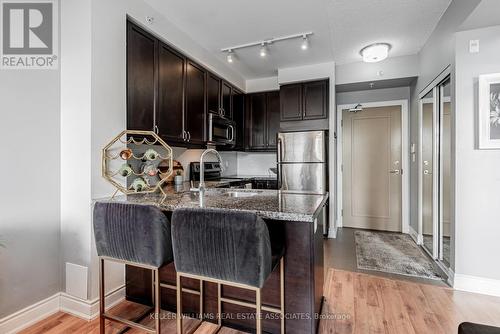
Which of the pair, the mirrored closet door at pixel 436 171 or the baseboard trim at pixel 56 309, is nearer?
the baseboard trim at pixel 56 309

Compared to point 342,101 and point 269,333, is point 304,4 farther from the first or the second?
Answer: point 269,333

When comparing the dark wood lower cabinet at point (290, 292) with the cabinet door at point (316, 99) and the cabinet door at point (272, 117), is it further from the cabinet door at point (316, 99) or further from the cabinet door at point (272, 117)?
the cabinet door at point (272, 117)

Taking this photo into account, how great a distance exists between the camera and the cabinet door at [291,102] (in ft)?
12.7

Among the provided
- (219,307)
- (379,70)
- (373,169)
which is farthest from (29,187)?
(373,169)

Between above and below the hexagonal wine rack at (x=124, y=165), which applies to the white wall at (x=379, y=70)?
above

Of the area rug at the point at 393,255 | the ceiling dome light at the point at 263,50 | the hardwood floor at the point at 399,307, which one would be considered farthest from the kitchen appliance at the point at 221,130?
the area rug at the point at 393,255

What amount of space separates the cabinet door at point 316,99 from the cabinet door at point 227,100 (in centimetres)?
118

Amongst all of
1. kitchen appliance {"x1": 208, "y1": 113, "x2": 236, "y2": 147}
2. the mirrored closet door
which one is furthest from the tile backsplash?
the mirrored closet door

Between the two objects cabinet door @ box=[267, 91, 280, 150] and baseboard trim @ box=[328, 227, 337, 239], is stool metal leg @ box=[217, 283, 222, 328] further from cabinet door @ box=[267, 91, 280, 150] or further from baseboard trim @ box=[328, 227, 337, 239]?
cabinet door @ box=[267, 91, 280, 150]

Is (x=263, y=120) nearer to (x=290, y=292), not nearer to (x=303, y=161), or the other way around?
(x=303, y=161)

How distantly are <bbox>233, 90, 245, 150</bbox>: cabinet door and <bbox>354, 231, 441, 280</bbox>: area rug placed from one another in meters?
2.42

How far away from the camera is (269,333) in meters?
1.59

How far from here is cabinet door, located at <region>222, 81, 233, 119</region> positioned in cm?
374

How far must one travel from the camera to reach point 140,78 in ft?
7.39
